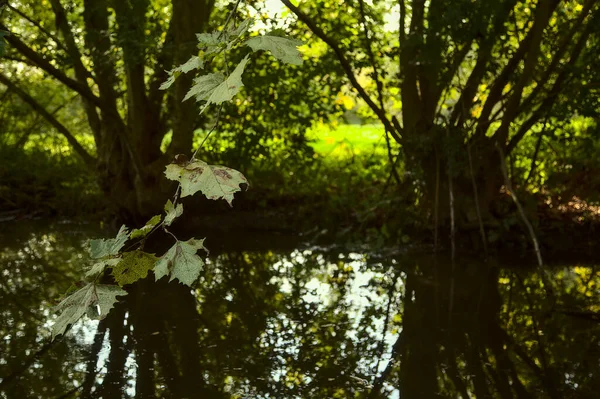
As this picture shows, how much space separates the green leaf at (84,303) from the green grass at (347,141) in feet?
25.9

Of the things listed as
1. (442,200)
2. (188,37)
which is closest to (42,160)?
(188,37)

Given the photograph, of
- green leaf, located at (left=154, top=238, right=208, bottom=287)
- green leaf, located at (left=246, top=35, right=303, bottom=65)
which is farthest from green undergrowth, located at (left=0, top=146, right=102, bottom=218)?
green leaf, located at (left=246, top=35, right=303, bottom=65)

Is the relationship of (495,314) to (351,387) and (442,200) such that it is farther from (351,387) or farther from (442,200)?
(442,200)

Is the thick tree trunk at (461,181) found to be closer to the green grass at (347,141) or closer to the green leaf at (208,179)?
the green grass at (347,141)

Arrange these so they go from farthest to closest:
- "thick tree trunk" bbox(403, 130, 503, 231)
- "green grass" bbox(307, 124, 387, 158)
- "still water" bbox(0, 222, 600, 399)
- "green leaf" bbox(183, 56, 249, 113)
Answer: "green grass" bbox(307, 124, 387, 158)
"thick tree trunk" bbox(403, 130, 503, 231)
"still water" bbox(0, 222, 600, 399)
"green leaf" bbox(183, 56, 249, 113)

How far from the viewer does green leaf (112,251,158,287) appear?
62.4 inches

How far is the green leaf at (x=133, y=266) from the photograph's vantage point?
1.58 meters

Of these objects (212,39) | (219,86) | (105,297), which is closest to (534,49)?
(212,39)

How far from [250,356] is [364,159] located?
23.9ft

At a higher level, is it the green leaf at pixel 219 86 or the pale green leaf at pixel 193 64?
the pale green leaf at pixel 193 64

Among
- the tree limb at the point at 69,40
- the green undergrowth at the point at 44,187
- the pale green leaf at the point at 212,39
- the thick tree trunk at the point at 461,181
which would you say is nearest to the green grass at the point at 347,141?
the thick tree trunk at the point at 461,181

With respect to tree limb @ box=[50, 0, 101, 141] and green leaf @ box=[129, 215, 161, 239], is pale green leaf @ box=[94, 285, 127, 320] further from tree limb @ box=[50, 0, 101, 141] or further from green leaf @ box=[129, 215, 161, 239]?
tree limb @ box=[50, 0, 101, 141]

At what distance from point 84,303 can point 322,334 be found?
151 inches

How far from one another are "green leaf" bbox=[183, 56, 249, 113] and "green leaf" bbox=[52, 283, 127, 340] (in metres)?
0.42
